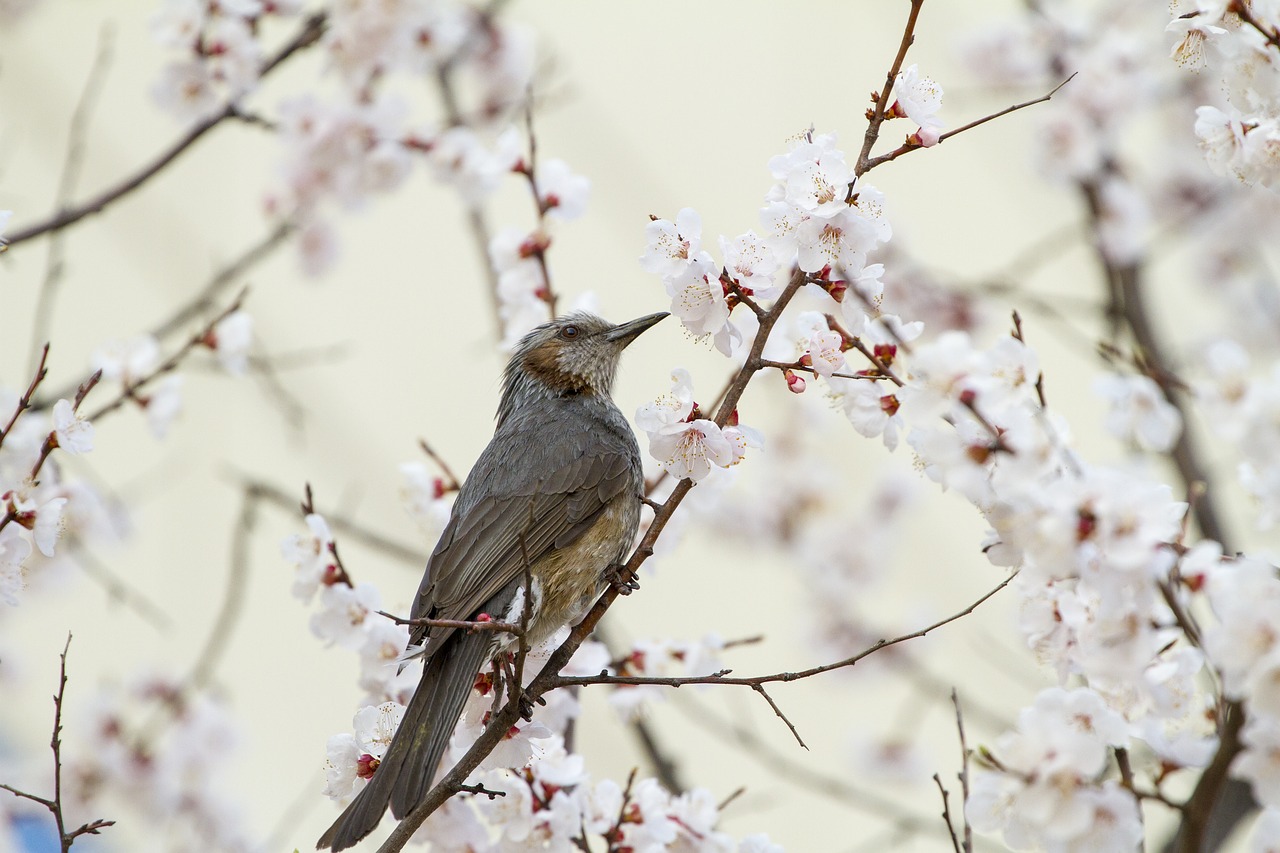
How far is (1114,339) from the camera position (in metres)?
4.36

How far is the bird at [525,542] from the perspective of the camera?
2246 mm

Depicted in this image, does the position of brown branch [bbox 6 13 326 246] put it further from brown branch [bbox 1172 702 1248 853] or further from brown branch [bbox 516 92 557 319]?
brown branch [bbox 1172 702 1248 853]

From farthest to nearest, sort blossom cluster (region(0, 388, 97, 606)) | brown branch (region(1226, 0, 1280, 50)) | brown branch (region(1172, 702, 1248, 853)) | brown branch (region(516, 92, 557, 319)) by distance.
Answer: brown branch (region(516, 92, 557, 319)), blossom cluster (region(0, 388, 97, 606)), brown branch (region(1226, 0, 1280, 50)), brown branch (region(1172, 702, 1248, 853))

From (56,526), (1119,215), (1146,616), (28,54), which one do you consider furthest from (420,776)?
(28,54)

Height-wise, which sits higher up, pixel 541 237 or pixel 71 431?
pixel 541 237

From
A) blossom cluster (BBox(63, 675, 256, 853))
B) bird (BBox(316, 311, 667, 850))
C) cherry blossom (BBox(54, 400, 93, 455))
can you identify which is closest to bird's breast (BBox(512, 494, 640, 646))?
bird (BBox(316, 311, 667, 850))

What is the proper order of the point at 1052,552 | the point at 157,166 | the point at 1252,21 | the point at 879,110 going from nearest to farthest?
the point at 1052,552 → the point at 1252,21 → the point at 879,110 → the point at 157,166

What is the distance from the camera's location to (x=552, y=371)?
11.9 ft

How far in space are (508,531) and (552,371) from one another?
2.97 ft

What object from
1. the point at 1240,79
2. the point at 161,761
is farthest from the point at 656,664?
the point at 161,761

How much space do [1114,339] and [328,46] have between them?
2.93 meters

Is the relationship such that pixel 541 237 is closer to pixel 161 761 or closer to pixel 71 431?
pixel 71 431

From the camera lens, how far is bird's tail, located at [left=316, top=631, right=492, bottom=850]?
214 centimetres

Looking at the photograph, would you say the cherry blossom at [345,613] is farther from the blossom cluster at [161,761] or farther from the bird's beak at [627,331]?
the blossom cluster at [161,761]
